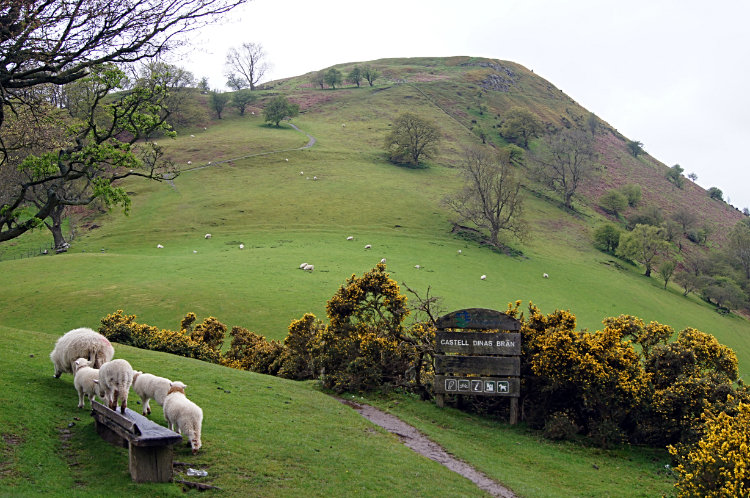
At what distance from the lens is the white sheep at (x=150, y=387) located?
469 inches

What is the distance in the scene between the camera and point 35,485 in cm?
845

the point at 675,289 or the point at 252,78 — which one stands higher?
the point at 252,78

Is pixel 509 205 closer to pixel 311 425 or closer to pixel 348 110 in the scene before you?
pixel 311 425

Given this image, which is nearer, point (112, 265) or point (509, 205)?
point (112, 265)

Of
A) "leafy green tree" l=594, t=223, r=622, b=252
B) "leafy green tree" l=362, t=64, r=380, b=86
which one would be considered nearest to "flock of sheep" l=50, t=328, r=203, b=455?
"leafy green tree" l=594, t=223, r=622, b=252

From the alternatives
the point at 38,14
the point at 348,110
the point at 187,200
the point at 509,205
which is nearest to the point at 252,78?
the point at 348,110

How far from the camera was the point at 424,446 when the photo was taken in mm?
15109

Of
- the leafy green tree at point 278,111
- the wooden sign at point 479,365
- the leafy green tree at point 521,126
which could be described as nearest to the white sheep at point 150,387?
the wooden sign at point 479,365

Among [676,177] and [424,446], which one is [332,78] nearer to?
[676,177]

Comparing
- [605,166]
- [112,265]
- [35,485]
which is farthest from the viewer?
[605,166]

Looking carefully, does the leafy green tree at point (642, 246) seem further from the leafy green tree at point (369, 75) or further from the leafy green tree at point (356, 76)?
the leafy green tree at point (356, 76)

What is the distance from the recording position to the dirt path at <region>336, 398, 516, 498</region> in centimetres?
1263

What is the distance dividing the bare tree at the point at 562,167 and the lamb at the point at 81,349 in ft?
290

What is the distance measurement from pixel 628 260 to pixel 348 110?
81473mm
